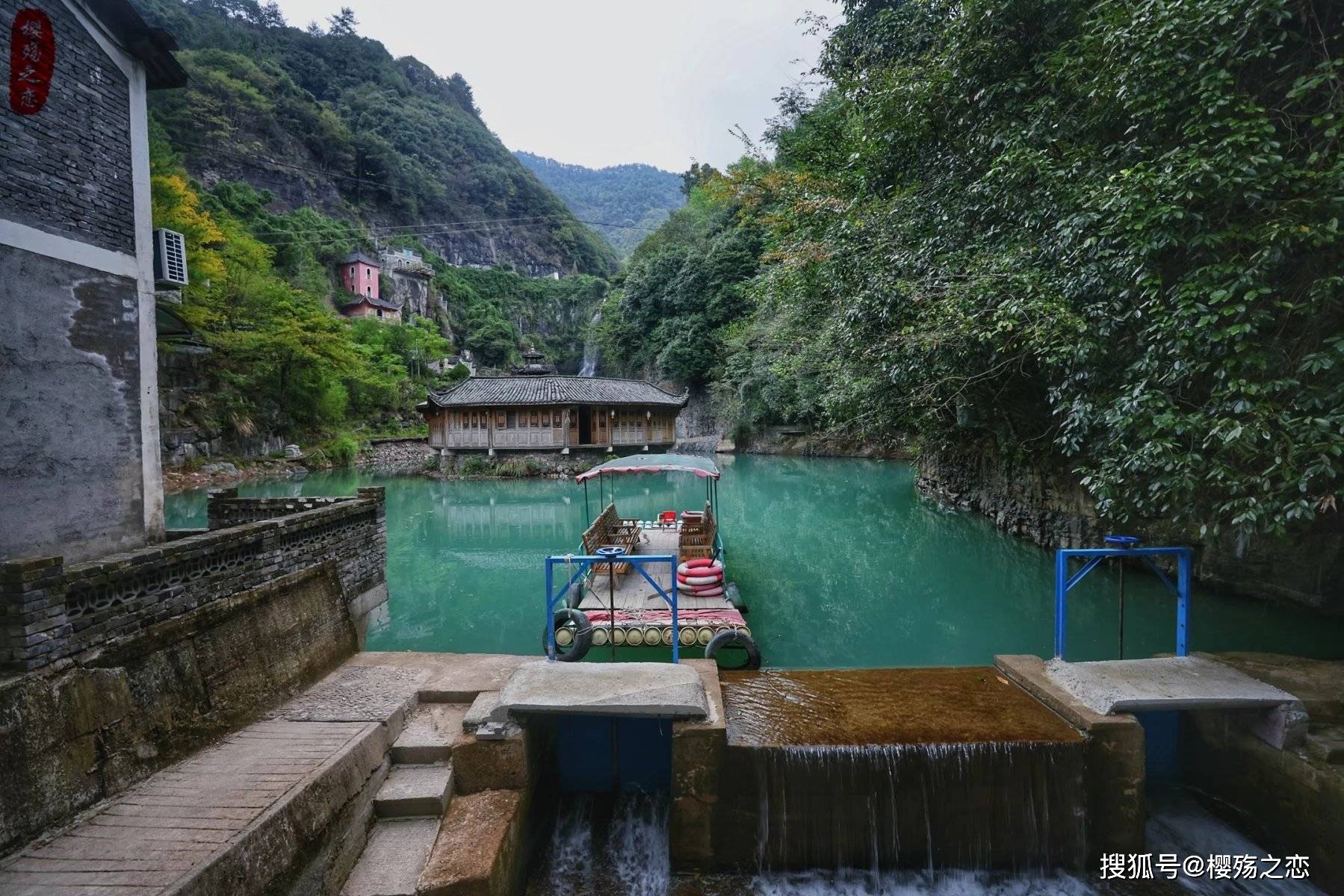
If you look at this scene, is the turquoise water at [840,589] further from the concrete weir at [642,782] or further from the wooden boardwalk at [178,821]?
the wooden boardwalk at [178,821]

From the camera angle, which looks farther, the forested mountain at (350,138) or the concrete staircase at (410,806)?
the forested mountain at (350,138)

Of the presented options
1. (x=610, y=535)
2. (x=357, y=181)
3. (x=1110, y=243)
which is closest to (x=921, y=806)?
(x=1110, y=243)

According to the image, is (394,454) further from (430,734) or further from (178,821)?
(178,821)

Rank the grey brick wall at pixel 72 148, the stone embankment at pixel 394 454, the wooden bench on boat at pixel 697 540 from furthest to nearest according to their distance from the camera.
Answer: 1. the stone embankment at pixel 394 454
2. the wooden bench on boat at pixel 697 540
3. the grey brick wall at pixel 72 148

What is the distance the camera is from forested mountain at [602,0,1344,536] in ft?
15.9

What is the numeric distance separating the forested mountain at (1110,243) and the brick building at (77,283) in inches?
371

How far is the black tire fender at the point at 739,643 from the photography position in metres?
6.97

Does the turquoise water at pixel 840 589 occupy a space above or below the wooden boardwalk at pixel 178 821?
below

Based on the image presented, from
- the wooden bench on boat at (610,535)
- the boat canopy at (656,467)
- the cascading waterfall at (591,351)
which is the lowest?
the wooden bench on boat at (610,535)

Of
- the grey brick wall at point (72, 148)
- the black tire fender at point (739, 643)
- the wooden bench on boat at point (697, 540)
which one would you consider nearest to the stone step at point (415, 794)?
the black tire fender at point (739, 643)

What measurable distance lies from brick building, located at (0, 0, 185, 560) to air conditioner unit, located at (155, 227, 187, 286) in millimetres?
360

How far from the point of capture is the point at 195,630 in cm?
462

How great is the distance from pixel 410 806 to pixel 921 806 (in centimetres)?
370

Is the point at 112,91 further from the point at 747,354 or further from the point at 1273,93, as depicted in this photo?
the point at 747,354
